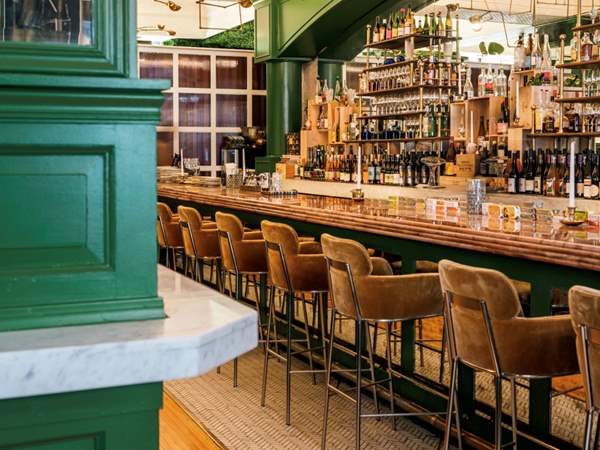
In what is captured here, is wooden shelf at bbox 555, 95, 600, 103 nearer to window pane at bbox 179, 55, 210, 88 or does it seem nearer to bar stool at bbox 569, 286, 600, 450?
bar stool at bbox 569, 286, 600, 450

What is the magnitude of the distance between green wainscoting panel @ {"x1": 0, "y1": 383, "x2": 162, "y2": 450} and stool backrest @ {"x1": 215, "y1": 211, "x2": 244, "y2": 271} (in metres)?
3.33

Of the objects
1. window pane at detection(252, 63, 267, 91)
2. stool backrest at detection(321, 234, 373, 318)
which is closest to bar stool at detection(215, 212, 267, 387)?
stool backrest at detection(321, 234, 373, 318)

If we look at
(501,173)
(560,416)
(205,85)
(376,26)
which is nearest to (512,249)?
(560,416)

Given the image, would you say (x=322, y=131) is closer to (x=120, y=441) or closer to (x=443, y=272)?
(x=443, y=272)

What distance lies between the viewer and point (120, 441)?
140 centimetres

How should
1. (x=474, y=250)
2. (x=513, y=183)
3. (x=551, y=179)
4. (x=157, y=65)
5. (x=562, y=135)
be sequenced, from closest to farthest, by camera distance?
1. (x=474, y=250)
2. (x=551, y=179)
3. (x=562, y=135)
4. (x=513, y=183)
5. (x=157, y=65)

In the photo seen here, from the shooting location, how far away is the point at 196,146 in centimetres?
1248

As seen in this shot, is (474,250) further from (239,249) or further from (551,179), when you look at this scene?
(551,179)

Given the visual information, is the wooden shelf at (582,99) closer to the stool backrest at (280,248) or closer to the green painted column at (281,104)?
the stool backrest at (280,248)

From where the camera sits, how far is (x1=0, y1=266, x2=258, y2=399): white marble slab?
4.19ft

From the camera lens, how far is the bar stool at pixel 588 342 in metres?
2.27

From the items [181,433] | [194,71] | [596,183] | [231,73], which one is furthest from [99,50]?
[231,73]

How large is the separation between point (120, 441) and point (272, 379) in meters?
3.64

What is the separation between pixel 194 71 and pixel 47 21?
11.3m
